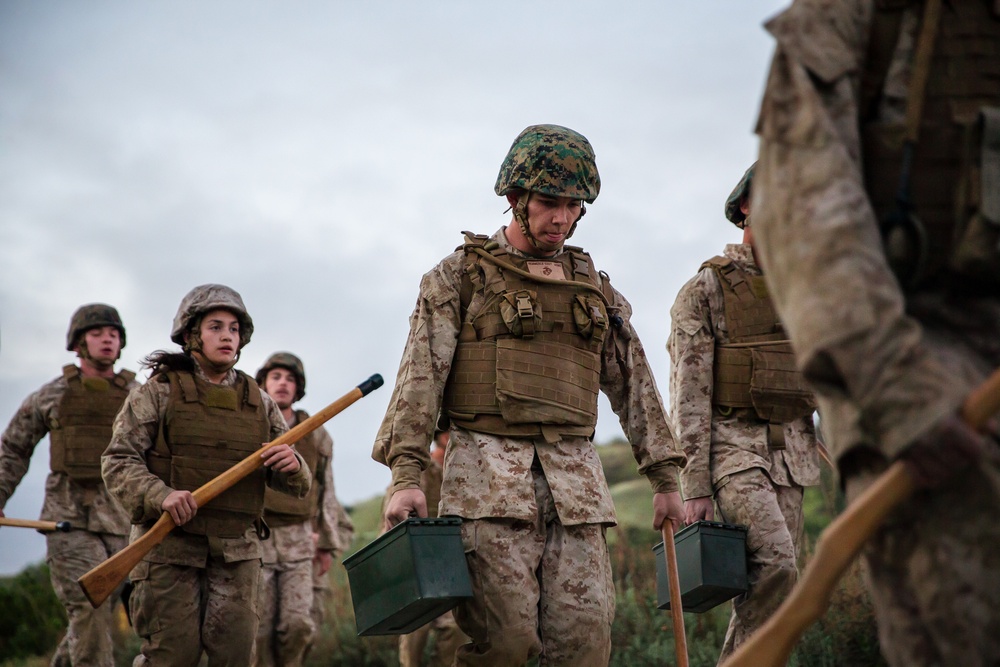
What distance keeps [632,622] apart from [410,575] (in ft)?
21.7

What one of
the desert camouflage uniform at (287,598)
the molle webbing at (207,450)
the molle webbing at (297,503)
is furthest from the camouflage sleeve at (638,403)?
the desert camouflage uniform at (287,598)

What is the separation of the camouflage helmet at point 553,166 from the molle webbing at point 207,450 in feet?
7.74

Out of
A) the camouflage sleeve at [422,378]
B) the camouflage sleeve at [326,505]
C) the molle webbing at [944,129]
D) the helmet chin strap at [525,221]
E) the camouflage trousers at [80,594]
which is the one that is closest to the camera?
the molle webbing at [944,129]

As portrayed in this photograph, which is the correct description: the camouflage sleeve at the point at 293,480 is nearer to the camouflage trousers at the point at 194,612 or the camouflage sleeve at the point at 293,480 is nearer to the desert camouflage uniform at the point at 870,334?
the camouflage trousers at the point at 194,612

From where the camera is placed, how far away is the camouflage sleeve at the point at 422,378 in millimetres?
6285

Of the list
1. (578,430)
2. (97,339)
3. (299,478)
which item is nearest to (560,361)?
(578,430)

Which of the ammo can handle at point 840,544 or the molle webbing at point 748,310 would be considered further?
the molle webbing at point 748,310

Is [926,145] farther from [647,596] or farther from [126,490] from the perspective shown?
[647,596]

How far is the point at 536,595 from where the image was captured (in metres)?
6.07

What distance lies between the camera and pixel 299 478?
309 inches

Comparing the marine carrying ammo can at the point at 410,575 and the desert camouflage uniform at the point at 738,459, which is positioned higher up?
the desert camouflage uniform at the point at 738,459

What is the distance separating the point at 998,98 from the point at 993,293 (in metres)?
0.59

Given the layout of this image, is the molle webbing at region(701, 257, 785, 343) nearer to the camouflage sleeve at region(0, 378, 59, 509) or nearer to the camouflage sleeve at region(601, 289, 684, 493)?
the camouflage sleeve at region(601, 289, 684, 493)

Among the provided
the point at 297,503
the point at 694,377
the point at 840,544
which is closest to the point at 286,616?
the point at 297,503
